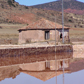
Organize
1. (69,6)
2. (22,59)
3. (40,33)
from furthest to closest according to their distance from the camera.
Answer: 1. (69,6)
2. (40,33)
3. (22,59)

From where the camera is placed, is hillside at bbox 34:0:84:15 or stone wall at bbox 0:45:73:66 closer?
stone wall at bbox 0:45:73:66

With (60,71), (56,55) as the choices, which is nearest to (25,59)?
(56,55)

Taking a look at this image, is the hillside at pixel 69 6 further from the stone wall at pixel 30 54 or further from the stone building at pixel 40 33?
the stone wall at pixel 30 54

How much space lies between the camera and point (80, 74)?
14914mm

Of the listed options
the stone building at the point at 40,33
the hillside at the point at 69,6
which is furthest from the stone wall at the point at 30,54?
the hillside at the point at 69,6

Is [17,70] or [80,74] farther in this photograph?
[17,70]

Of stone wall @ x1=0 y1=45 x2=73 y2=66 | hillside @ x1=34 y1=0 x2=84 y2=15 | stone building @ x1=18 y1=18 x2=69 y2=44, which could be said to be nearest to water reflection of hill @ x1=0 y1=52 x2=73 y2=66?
stone wall @ x1=0 y1=45 x2=73 y2=66

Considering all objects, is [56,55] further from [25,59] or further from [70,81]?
[70,81]

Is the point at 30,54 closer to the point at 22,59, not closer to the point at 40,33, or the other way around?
the point at 22,59

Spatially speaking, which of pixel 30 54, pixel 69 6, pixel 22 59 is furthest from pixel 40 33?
pixel 69 6

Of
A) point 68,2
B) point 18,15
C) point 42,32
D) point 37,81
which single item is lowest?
point 37,81

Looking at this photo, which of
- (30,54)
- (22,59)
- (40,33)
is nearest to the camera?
(22,59)

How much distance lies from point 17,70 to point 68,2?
62.1m

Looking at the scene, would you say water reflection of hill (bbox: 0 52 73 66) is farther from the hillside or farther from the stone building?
the hillside
